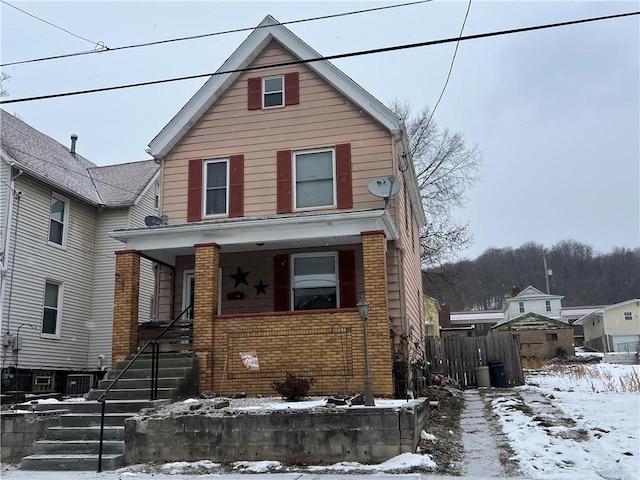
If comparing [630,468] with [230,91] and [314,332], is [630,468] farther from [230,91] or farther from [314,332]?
[230,91]

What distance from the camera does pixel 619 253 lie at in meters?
66.5

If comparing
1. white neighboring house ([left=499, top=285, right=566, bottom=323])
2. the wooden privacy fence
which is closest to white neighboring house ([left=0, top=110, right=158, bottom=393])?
the wooden privacy fence

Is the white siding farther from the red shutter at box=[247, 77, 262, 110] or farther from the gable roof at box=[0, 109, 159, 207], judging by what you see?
the red shutter at box=[247, 77, 262, 110]

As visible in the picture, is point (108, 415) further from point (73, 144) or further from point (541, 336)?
point (541, 336)


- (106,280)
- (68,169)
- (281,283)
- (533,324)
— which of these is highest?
(68,169)

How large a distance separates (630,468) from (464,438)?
2828 millimetres

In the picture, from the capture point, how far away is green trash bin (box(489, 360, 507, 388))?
55.8 feet

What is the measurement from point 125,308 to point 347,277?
4688mm

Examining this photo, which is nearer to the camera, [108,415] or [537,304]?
[108,415]

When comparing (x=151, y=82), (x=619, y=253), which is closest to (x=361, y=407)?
(x=151, y=82)

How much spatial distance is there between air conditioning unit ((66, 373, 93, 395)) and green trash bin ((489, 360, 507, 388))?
40.3 feet

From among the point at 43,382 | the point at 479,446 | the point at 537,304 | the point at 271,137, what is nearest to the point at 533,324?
the point at 537,304

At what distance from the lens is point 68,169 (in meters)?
20.7

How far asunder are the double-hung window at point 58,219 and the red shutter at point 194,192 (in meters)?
7.00
